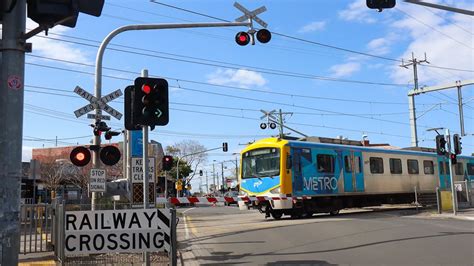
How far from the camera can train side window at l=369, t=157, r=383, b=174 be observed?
26.0 m

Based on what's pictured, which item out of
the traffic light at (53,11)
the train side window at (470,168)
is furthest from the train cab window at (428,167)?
the traffic light at (53,11)

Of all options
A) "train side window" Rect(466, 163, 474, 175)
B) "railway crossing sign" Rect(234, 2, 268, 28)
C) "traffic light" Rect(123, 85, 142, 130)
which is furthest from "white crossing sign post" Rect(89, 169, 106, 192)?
"train side window" Rect(466, 163, 474, 175)

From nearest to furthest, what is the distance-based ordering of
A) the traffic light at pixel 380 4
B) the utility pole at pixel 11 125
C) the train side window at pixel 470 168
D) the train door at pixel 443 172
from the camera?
the utility pole at pixel 11 125 < the traffic light at pixel 380 4 < the train door at pixel 443 172 < the train side window at pixel 470 168

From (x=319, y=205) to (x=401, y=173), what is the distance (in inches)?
284

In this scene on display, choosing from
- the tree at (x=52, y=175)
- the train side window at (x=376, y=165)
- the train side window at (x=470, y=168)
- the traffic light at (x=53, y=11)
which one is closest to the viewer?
the traffic light at (x=53, y=11)

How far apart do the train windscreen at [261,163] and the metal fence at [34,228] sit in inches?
454

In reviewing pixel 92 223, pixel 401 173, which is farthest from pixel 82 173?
pixel 92 223

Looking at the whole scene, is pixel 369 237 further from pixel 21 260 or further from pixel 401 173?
pixel 401 173

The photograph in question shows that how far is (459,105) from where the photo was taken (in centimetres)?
3625

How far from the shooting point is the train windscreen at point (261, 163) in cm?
2216

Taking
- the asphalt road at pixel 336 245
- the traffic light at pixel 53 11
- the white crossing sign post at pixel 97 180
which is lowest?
the asphalt road at pixel 336 245

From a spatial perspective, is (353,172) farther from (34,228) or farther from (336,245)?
Result: (34,228)

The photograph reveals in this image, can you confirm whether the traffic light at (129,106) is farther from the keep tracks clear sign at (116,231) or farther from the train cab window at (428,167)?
the train cab window at (428,167)

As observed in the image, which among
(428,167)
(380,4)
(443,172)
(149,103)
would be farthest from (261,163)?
(443,172)
